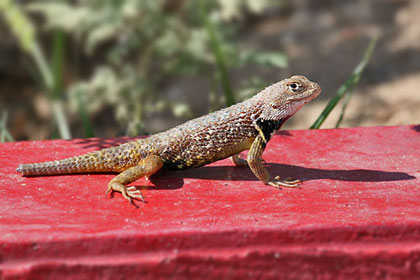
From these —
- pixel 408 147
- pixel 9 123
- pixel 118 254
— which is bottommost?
pixel 9 123

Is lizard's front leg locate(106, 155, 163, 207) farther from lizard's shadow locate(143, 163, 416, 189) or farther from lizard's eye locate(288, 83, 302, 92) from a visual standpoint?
lizard's eye locate(288, 83, 302, 92)

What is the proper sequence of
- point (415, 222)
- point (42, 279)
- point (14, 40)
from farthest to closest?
1. point (14, 40)
2. point (415, 222)
3. point (42, 279)

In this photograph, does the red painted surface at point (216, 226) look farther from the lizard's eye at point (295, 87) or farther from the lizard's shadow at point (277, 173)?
the lizard's eye at point (295, 87)

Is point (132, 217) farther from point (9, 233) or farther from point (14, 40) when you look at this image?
point (14, 40)

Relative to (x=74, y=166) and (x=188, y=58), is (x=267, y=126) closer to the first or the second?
(x=74, y=166)

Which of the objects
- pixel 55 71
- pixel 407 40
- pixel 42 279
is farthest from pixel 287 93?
pixel 407 40

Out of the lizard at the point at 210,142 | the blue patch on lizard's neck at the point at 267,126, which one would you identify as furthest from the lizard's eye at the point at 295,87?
the blue patch on lizard's neck at the point at 267,126

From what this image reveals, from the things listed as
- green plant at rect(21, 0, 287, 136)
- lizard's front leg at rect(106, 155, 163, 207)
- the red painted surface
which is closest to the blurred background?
green plant at rect(21, 0, 287, 136)

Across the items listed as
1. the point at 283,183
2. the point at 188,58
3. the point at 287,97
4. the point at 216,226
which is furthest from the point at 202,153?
the point at 188,58
